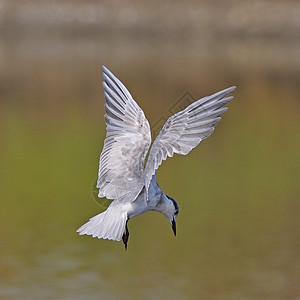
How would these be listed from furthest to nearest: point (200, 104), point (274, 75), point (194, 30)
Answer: point (194, 30)
point (274, 75)
point (200, 104)

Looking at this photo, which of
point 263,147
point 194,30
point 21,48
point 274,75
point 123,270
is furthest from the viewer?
point 194,30

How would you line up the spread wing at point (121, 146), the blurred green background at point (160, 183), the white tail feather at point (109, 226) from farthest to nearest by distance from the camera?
1. the blurred green background at point (160, 183)
2. the spread wing at point (121, 146)
3. the white tail feather at point (109, 226)

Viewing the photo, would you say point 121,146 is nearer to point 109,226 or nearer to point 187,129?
point 187,129

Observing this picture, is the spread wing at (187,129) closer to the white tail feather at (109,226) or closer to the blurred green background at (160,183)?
the white tail feather at (109,226)

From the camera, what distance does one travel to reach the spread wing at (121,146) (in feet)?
16.1

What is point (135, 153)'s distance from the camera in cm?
505

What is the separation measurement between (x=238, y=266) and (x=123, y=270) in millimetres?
1016

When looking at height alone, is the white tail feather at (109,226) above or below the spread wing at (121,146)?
below

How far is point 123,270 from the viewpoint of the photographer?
9.05 m

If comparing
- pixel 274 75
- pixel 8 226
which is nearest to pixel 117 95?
pixel 8 226

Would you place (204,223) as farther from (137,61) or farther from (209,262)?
(137,61)

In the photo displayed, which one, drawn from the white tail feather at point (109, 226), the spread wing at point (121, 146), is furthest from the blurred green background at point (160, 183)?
the white tail feather at point (109, 226)

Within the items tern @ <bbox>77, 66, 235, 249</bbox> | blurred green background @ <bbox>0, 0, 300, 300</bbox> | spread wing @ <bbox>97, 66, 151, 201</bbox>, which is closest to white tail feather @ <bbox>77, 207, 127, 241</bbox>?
tern @ <bbox>77, 66, 235, 249</bbox>

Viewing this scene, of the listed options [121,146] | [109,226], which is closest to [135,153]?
[121,146]
